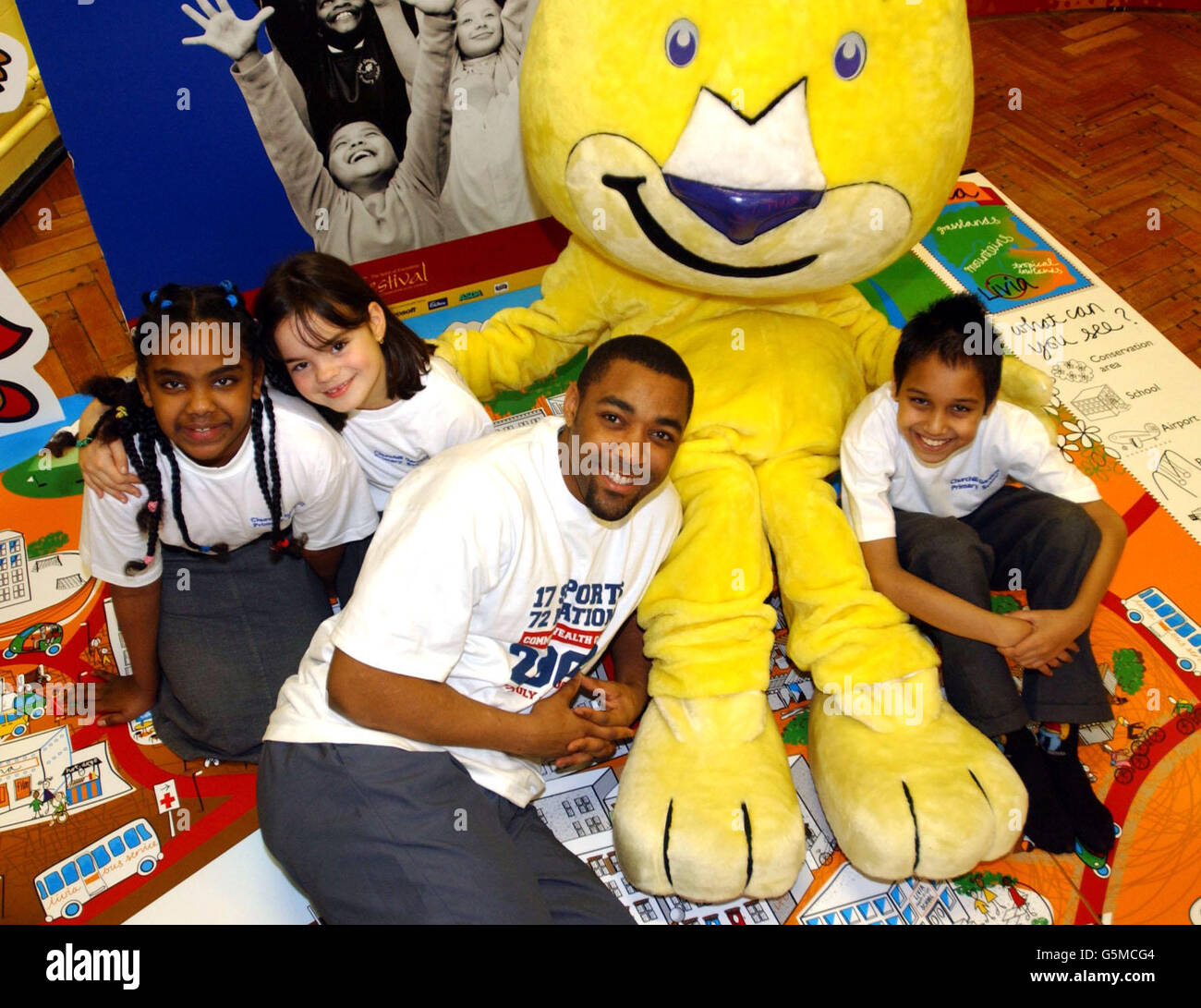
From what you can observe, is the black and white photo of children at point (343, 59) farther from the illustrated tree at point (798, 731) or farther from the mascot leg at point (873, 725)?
the illustrated tree at point (798, 731)

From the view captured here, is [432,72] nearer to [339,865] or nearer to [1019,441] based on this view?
[1019,441]

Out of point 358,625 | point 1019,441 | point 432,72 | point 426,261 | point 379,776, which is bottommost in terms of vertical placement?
point 379,776

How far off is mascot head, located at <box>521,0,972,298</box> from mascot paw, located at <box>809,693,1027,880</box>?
0.79m

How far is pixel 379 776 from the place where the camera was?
146 centimetres

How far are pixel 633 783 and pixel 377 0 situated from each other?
161cm

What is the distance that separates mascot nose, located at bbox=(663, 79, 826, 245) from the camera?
5.02 feet

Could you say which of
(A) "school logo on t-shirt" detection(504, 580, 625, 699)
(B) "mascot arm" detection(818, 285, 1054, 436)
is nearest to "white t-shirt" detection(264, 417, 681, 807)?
(A) "school logo on t-shirt" detection(504, 580, 625, 699)

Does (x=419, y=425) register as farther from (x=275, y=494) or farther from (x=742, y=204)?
(x=742, y=204)

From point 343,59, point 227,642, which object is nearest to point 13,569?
point 227,642

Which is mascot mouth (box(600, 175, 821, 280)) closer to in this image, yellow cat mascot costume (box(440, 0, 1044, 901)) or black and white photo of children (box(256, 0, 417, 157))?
yellow cat mascot costume (box(440, 0, 1044, 901))

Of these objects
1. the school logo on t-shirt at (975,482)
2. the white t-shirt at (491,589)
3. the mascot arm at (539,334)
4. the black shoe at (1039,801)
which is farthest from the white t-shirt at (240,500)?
the black shoe at (1039,801)

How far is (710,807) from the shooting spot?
156 cm

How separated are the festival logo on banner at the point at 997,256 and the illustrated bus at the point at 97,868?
2107mm
